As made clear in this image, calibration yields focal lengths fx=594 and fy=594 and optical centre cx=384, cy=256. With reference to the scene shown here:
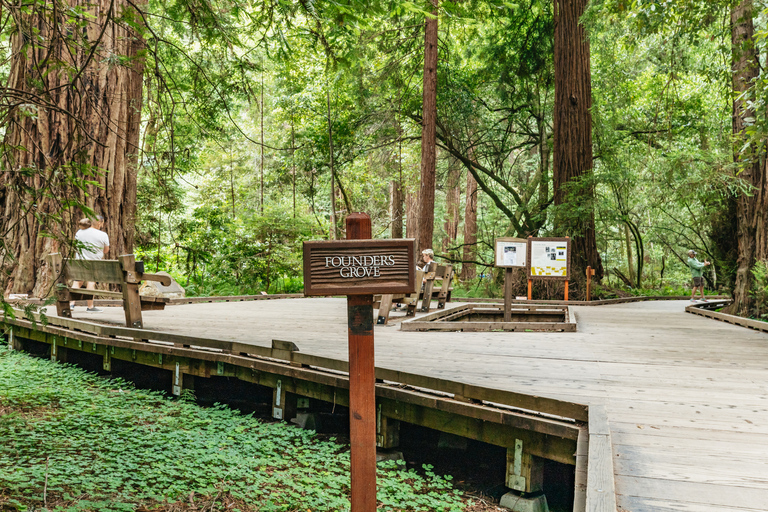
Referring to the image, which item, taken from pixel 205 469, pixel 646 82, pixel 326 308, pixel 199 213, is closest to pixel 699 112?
→ pixel 646 82

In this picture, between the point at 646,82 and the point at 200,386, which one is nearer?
the point at 200,386

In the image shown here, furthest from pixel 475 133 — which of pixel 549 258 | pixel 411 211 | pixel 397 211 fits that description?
pixel 411 211

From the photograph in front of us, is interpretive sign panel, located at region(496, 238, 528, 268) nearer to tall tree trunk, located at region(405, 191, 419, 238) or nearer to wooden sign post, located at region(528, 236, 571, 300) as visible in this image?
wooden sign post, located at region(528, 236, 571, 300)

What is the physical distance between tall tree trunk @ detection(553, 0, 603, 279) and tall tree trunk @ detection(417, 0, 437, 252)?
136 inches

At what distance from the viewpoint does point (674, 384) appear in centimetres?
476

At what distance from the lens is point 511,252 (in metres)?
9.33

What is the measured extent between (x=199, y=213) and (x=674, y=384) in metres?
13.1

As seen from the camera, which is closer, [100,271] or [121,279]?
[121,279]

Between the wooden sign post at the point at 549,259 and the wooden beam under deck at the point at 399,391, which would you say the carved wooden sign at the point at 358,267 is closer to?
the wooden beam under deck at the point at 399,391

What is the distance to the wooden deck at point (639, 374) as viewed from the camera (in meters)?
2.86

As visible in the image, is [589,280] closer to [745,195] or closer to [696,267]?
[696,267]

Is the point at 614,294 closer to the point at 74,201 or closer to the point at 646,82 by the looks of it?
the point at 646,82

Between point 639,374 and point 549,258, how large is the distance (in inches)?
329

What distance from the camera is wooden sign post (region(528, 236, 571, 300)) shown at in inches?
521
